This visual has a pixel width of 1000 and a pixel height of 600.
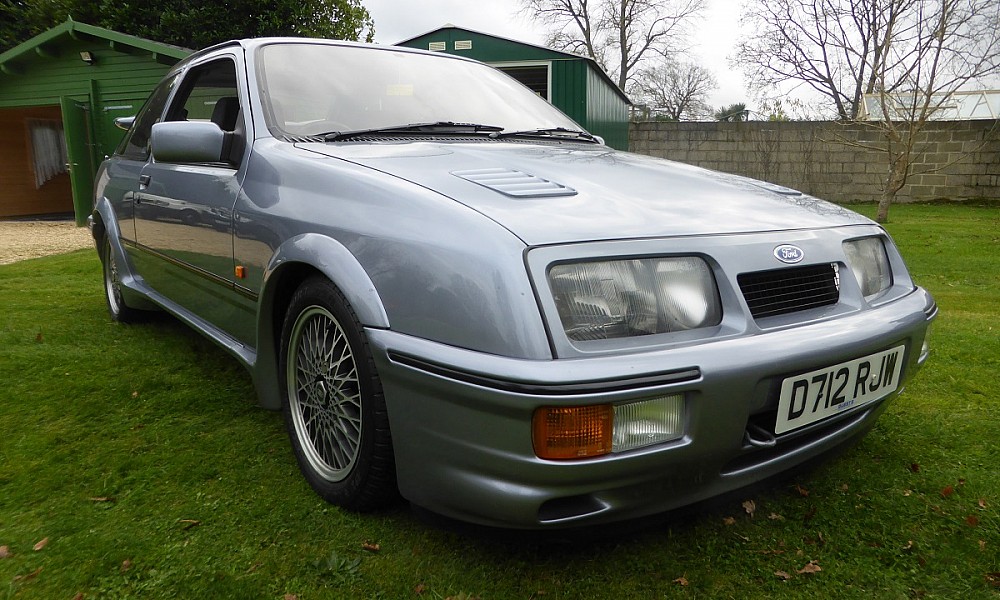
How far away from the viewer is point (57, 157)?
15.2 metres

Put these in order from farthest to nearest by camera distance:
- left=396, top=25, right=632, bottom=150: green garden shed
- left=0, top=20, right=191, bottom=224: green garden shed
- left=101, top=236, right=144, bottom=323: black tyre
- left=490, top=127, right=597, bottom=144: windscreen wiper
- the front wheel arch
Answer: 1. left=396, top=25, right=632, bottom=150: green garden shed
2. left=0, top=20, right=191, bottom=224: green garden shed
3. left=101, top=236, right=144, bottom=323: black tyre
4. left=490, top=127, right=597, bottom=144: windscreen wiper
5. the front wheel arch

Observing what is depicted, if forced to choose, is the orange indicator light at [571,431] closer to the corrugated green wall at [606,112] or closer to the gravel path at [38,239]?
the gravel path at [38,239]

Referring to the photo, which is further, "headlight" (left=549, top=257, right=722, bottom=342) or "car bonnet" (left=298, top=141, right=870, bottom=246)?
"car bonnet" (left=298, top=141, right=870, bottom=246)

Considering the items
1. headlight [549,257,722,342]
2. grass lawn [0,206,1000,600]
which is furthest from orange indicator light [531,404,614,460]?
grass lawn [0,206,1000,600]

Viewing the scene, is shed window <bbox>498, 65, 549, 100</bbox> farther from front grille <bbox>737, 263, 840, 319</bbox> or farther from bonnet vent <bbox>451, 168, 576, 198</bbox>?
front grille <bbox>737, 263, 840, 319</bbox>

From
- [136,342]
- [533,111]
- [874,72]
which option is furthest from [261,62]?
[874,72]

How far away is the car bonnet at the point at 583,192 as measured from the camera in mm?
1532

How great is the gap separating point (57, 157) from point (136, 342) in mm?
14570

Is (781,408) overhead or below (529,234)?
below

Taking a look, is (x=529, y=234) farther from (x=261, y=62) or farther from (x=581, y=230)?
(x=261, y=62)

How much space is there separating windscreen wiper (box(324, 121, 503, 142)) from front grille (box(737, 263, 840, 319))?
125cm

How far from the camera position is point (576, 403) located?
4.23ft

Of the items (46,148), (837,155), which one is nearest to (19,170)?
(46,148)

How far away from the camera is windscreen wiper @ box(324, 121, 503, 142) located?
2.25 metres
